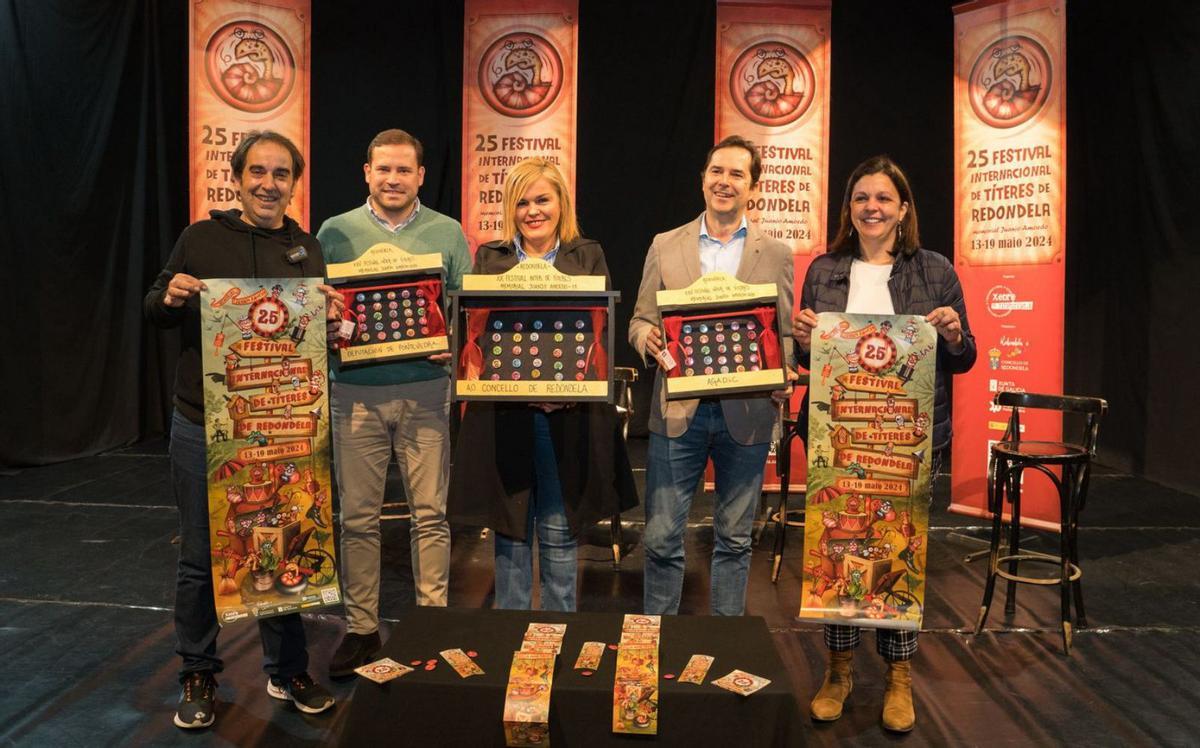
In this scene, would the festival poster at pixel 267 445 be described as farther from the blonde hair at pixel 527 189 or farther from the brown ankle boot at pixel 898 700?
the brown ankle boot at pixel 898 700

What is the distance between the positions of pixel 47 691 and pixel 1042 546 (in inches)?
172

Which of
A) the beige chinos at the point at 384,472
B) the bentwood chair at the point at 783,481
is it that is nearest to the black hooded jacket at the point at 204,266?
the beige chinos at the point at 384,472

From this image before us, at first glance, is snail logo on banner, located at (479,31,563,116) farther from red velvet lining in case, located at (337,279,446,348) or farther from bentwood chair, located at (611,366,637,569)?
red velvet lining in case, located at (337,279,446,348)

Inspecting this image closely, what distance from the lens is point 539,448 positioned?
2605 mm

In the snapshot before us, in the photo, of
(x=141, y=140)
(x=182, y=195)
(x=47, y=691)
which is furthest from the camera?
(x=182, y=195)

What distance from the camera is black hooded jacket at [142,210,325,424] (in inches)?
97.6

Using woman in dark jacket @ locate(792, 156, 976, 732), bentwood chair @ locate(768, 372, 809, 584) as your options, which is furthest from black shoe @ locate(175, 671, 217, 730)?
bentwood chair @ locate(768, 372, 809, 584)

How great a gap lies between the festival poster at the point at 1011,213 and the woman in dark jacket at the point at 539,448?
127 inches

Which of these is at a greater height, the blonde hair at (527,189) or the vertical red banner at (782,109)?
the vertical red banner at (782,109)

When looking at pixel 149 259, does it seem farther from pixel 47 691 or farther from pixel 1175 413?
pixel 1175 413

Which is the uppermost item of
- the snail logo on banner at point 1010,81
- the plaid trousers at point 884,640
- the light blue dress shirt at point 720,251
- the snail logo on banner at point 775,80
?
the snail logo on banner at point 775,80

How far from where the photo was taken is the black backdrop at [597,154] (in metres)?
6.08

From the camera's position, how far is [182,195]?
780cm

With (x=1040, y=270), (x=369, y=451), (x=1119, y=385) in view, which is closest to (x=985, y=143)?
(x=1040, y=270)
